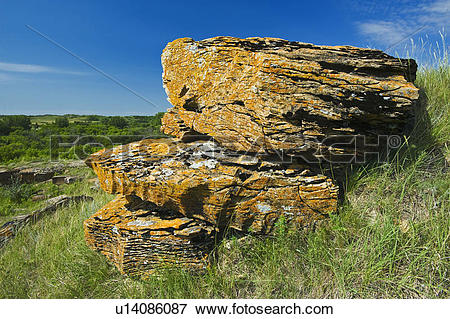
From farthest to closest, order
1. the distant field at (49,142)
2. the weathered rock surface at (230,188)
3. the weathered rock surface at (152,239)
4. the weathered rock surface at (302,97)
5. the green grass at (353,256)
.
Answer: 1. the distant field at (49,142)
2. the weathered rock surface at (152,239)
3. the weathered rock surface at (230,188)
4. the weathered rock surface at (302,97)
5. the green grass at (353,256)

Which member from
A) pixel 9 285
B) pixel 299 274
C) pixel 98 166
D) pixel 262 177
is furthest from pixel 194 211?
pixel 9 285

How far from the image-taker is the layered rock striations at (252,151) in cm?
275

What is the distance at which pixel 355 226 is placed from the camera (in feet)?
8.87

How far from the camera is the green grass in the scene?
227cm

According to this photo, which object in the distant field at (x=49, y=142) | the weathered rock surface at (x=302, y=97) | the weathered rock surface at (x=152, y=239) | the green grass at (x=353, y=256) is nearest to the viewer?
the green grass at (x=353, y=256)

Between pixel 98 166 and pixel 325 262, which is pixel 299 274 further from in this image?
pixel 98 166

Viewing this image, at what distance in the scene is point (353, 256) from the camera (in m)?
2.43

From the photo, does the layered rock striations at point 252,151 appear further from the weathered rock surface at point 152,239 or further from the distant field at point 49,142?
the distant field at point 49,142

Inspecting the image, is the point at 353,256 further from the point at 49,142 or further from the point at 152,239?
the point at 49,142

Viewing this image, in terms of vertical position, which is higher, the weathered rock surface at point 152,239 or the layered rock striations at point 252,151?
the layered rock striations at point 252,151

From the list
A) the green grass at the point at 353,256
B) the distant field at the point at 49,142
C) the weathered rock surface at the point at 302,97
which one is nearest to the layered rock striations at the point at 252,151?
the weathered rock surface at the point at 302,97

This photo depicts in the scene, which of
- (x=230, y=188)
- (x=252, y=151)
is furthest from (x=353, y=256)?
(x=252, y=151)

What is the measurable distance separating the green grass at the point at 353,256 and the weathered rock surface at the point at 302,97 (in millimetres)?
705

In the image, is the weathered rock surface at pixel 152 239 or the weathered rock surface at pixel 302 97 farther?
the weathered rock surface at pixel 152 239
